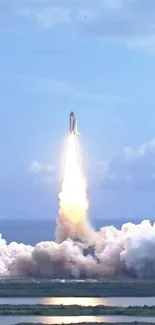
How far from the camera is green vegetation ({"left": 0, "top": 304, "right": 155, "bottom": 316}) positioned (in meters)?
87.6

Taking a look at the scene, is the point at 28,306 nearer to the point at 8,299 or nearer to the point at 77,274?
the point at 8,299

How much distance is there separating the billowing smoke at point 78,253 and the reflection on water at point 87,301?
876cm

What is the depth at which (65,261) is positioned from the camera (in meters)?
105

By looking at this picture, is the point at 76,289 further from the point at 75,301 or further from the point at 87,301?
the point at 75,301

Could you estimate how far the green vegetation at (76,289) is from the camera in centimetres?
9712

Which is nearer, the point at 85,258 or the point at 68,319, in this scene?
the point at 68,319

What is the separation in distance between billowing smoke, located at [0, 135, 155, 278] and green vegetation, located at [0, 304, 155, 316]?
14571 millimetres

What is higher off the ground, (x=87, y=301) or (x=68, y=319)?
(x=87, y=301)

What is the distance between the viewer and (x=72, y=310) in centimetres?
8881

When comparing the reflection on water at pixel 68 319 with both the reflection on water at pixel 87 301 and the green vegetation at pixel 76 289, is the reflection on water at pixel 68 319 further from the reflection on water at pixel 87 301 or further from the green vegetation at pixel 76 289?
the green vegetation at pixel 76 289

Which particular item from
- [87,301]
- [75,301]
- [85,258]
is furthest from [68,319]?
[85,258]

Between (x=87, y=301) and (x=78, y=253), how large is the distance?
419 inches

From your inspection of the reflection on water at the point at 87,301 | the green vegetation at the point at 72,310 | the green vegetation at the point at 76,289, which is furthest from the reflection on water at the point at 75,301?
the green vegetation at the point at 72,310

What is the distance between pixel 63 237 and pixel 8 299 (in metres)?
12.6
